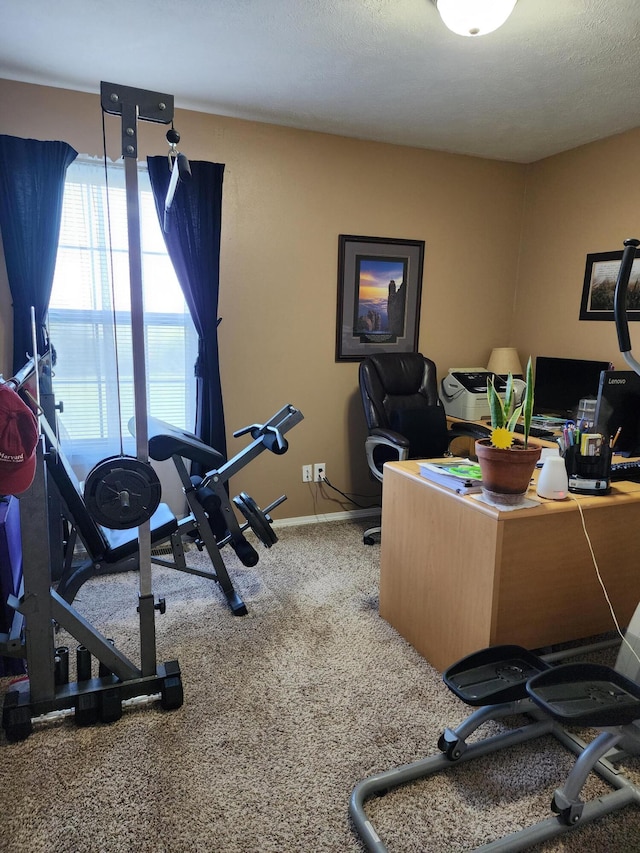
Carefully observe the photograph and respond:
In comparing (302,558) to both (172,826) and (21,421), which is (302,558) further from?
(21,421)

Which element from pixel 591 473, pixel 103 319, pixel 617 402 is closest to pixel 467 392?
pixel 617 402

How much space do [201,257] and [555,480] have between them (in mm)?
2245

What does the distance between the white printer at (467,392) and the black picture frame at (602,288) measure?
63 centimetres

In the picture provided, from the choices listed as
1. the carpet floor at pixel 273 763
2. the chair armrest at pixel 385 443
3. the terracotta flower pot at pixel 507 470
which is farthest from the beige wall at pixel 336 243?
the terracotta flower pot at pixel 507 470

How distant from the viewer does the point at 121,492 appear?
1.62m

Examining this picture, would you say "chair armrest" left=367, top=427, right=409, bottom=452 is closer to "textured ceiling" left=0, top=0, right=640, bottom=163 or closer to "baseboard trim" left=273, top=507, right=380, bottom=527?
"baseboard trim" left=273, top=507, right=380, bottom=527

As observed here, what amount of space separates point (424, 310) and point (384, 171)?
0.96 meters

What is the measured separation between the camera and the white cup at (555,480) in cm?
182

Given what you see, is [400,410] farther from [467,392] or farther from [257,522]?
[257,522]

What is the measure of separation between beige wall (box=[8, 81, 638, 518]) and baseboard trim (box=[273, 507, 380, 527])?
0.14ft

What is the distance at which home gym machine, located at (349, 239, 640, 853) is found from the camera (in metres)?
1.33

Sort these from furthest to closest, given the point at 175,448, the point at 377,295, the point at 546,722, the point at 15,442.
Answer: the point at 377,295
the point at 175,448
the point at 546,722
the point at 15,442

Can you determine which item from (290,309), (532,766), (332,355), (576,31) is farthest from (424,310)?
(532,766)

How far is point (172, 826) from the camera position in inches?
54.7
